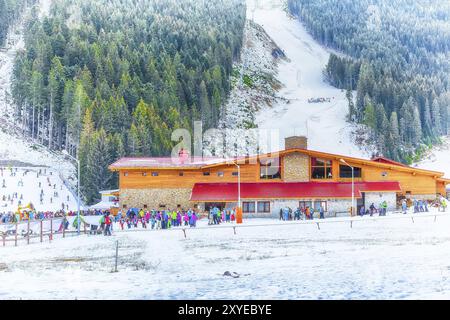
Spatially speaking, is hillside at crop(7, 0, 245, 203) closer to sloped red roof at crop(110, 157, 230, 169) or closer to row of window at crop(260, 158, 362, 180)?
sloped red roof at crop(110, 157, 230, 169)

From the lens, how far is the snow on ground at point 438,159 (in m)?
96.5

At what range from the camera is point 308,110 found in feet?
470

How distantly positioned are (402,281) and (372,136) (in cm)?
10891

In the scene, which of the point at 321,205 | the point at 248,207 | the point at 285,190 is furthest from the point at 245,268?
the point at 321,205

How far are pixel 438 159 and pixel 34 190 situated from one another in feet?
275

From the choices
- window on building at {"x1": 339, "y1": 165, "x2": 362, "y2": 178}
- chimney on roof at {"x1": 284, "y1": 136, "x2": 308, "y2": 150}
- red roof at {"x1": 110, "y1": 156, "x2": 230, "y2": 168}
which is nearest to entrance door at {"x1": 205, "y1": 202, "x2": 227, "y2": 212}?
red roof at {"x1": 110, "y1": 156, "x2": 230, "y2": 168}

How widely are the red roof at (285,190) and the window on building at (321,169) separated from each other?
0.89 metres

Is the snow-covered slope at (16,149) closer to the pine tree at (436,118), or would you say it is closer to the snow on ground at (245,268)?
the snow on ground at (245,268)

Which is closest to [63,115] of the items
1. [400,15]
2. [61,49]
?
[61,49]

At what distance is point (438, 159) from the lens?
105 m

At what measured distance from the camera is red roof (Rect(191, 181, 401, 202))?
136 ft

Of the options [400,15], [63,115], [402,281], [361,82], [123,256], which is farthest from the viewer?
[400,15]
